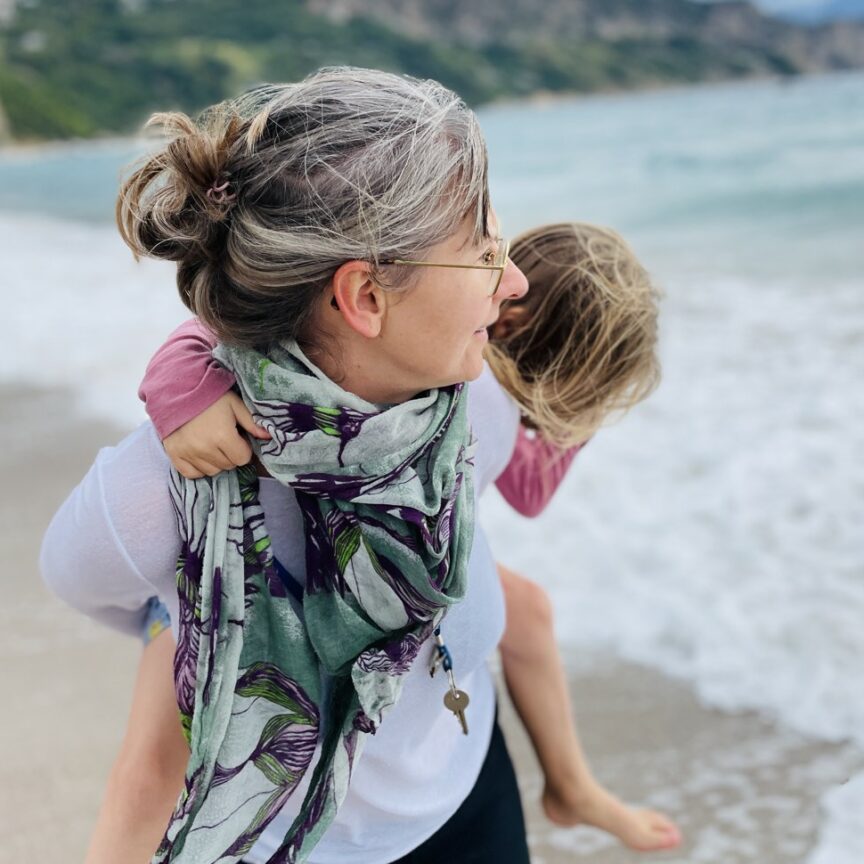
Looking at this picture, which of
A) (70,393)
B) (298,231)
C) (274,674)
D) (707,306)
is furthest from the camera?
(707,306)

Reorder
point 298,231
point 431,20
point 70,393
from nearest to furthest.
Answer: point 298,231
point 70,393
point 431,20

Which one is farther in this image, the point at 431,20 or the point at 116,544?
the point at 431,20

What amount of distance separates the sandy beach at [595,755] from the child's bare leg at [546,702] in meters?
0.36

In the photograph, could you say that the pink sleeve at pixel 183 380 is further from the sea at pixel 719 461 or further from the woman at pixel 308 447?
the sea at pixel 719 461

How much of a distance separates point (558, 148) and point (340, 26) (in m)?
71.0

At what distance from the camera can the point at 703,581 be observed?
343cm

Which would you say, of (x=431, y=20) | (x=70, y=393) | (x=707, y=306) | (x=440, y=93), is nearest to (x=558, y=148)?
(x=707, y=306)

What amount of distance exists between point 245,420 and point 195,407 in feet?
0.20

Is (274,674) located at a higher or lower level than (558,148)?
higher

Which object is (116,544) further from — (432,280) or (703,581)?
(703,581)

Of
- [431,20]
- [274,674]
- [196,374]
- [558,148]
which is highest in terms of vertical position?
[196,374]

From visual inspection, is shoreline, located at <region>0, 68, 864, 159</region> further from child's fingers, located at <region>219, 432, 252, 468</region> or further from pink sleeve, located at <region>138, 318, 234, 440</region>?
child's fingers, located at <region>219, 432, 252, 468</region>

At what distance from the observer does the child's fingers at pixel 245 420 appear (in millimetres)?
1109

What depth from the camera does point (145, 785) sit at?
125 cm
